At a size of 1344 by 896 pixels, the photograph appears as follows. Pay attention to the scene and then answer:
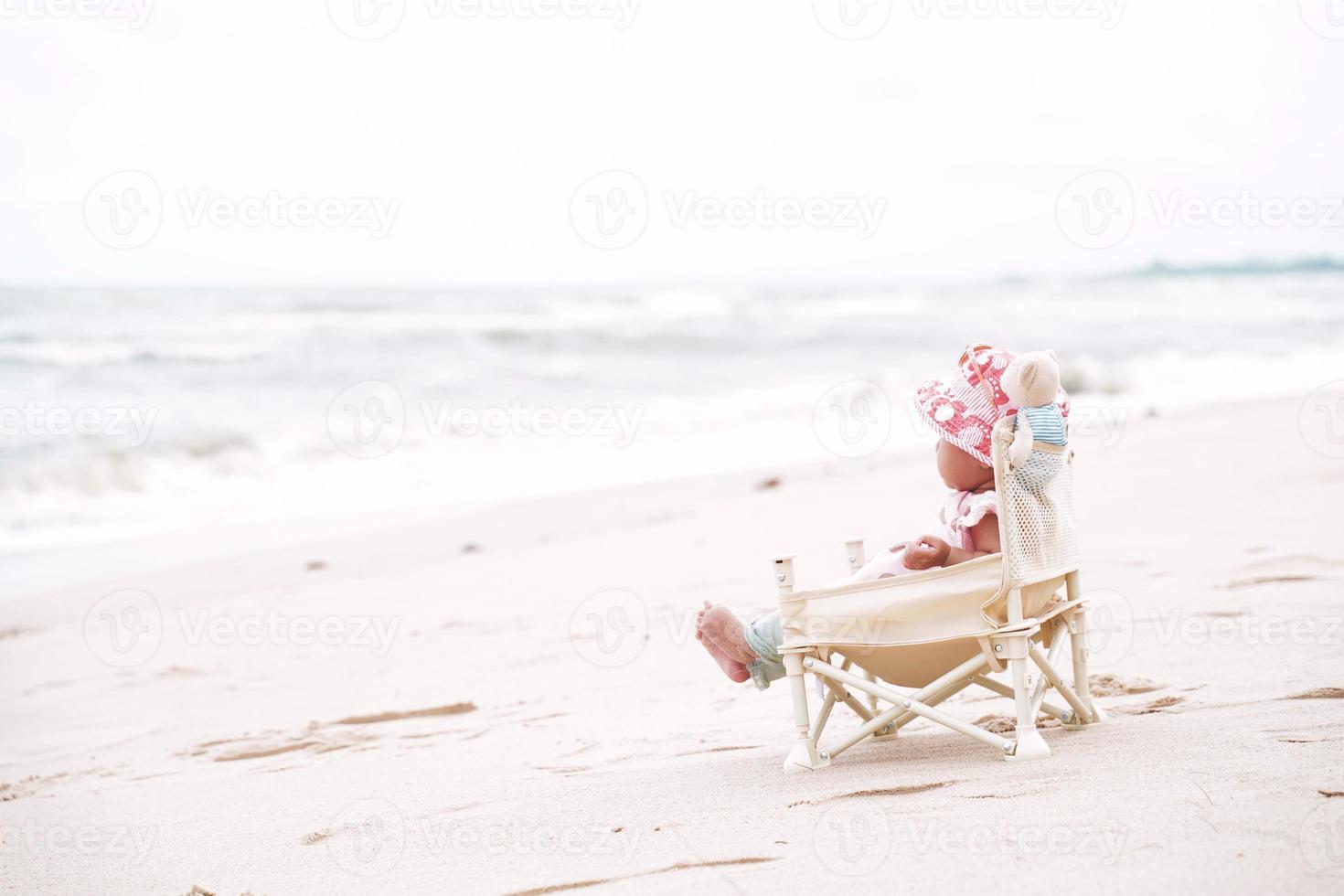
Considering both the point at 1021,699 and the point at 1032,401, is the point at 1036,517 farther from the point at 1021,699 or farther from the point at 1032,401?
the point at 1021,699

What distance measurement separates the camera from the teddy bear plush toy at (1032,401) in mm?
3314

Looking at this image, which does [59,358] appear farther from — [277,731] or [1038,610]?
[1038,610]

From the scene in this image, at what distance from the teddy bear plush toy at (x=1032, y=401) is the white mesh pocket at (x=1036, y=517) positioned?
5cm

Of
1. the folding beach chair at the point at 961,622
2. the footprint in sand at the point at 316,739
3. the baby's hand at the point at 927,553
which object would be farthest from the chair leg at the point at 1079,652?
the footprint in sand at the point at 316,739

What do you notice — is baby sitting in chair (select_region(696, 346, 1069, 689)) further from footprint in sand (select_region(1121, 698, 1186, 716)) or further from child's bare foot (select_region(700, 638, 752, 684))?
footprint in sand (select_region(1121, 698, 1186, 716))

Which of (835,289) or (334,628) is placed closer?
(334,628)

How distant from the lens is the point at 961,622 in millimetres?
3348

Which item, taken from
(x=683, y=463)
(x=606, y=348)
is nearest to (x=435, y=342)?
(x=606, y=348)

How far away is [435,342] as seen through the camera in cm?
2417

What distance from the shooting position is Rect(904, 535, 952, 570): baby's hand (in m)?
3.43

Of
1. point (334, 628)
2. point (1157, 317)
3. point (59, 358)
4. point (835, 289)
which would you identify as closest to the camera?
point (334, 628)

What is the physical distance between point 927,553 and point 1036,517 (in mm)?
313

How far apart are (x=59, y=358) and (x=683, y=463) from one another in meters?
13.3

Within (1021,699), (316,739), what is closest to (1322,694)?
(1021,699)
